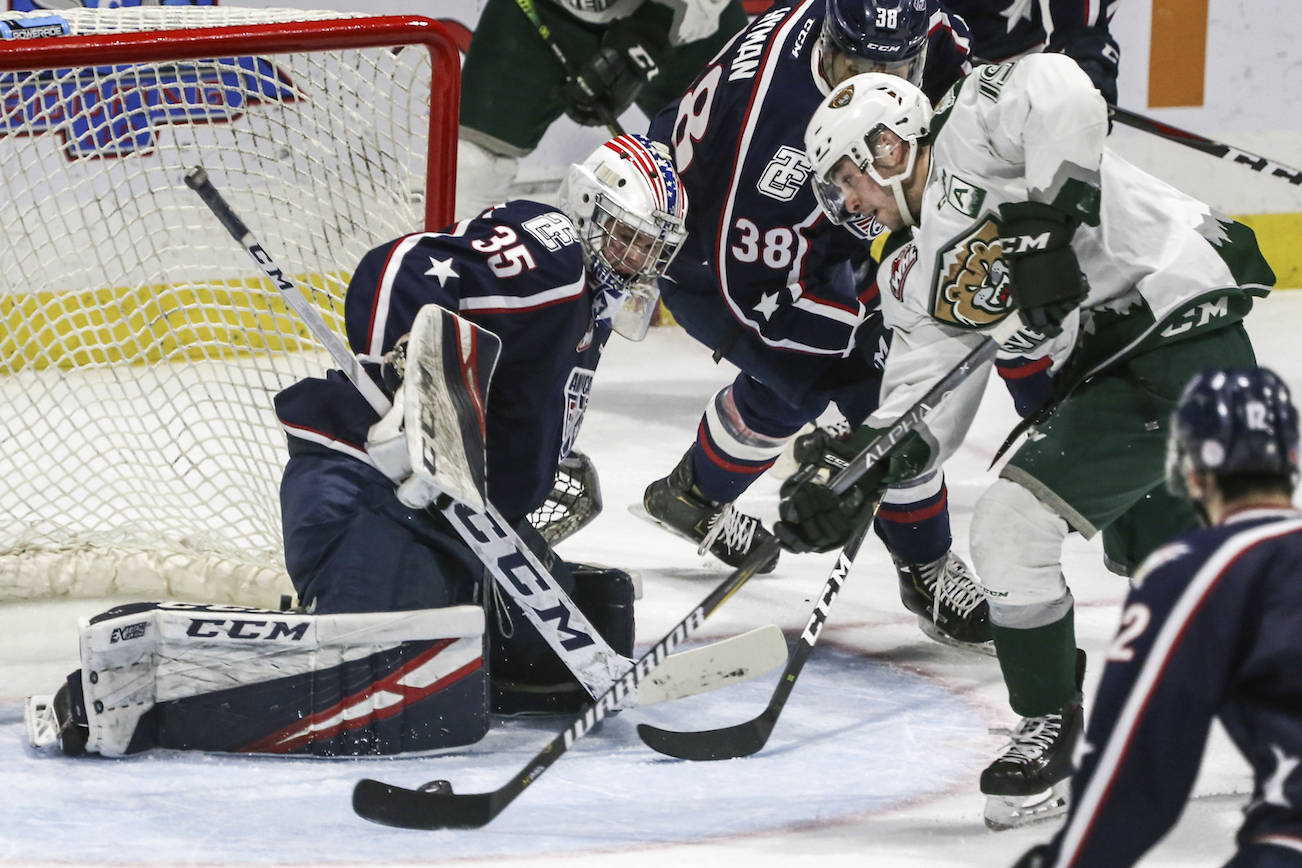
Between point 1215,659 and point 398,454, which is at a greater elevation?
point 1215,659

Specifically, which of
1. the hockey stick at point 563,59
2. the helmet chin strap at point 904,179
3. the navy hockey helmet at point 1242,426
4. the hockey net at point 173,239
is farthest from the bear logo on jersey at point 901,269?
the hockey stick at point 563,59

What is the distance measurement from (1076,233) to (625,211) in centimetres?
68

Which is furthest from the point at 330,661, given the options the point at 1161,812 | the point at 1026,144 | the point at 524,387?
the point at 1161,812

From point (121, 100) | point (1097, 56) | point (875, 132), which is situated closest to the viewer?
point (875, 132)

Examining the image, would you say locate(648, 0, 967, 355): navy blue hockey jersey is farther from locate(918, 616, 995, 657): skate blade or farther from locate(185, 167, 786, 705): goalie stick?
locate(185, 167, 786, 705): goalie stick

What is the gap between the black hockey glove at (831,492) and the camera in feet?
7.86

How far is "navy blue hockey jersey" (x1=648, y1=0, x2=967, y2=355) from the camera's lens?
3.31 meters

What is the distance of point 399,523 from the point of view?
8.46ft

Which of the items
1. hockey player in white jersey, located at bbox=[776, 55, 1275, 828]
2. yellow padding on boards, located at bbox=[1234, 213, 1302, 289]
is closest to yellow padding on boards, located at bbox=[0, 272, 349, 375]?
hockey player in white jersey, located at bbox=[776, 55, 1275, 828]

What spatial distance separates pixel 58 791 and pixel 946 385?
141 centimetres

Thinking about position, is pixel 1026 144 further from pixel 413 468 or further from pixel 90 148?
pixel 90 148

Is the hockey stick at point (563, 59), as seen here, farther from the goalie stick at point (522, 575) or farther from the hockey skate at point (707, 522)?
the goalie stick at point (522, 575)

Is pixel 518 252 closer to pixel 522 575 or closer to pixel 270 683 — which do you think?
pixel 522 575

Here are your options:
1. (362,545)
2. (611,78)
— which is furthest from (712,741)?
(611,78)
